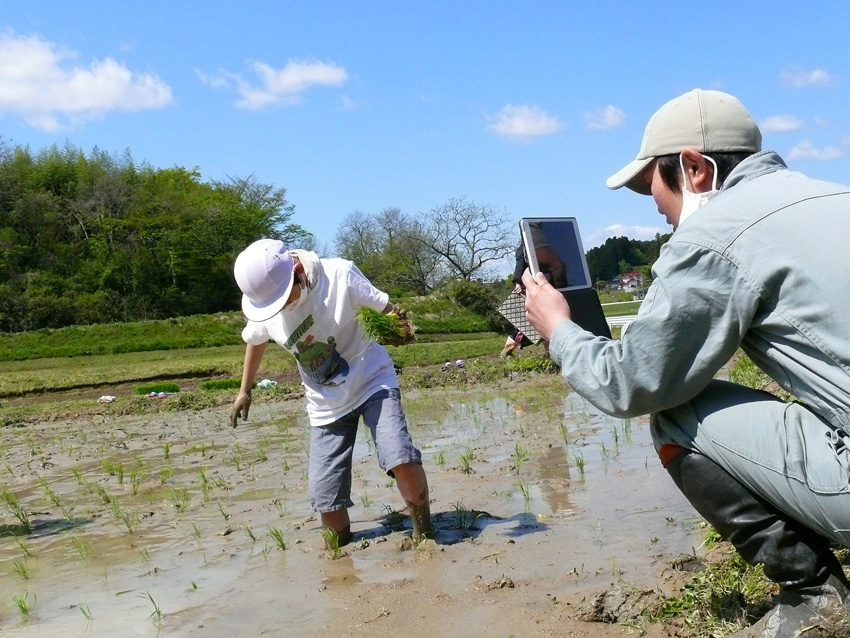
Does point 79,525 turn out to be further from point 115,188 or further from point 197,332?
point 115,188

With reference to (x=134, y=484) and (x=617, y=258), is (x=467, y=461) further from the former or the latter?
(x=617, y=258)

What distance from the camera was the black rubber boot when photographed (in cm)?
238

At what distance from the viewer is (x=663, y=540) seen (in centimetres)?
397

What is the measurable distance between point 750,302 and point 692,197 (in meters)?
0.47

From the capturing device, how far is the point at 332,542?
4.44m

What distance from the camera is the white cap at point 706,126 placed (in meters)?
2.45

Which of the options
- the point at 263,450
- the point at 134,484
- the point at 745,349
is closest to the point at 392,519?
the point at 134,484

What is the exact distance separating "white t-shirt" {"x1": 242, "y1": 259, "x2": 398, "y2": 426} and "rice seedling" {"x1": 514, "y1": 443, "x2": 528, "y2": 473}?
1673mm

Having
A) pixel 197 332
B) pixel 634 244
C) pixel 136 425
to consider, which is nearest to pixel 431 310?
pixel 197 332

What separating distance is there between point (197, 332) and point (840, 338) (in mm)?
34939

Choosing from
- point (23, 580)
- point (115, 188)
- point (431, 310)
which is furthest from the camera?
point (115, 188)

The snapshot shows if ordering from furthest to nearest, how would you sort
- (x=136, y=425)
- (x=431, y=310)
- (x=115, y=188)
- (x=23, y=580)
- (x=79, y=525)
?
(x=115, y=188) < (x=431, y=310) < (x=136, y=425) < (x=79, y=525) < (x=23, y=580)

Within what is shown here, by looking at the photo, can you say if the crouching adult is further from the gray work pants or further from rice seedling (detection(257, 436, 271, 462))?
rice seedling (detection(257, 436, 271, 462))

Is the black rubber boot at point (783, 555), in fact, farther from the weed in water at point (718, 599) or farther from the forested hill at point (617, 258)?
the forested hill at point (617, 258)
